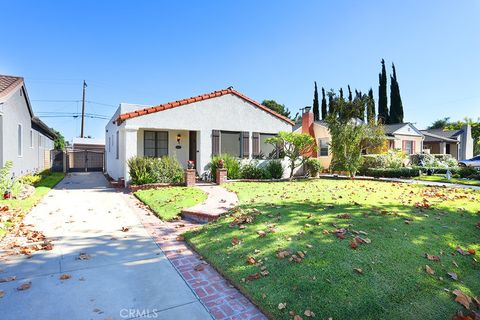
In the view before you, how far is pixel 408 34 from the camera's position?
14195 mm

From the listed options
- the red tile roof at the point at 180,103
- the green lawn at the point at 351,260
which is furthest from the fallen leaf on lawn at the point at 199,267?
the red tile roof at the point at 180,103

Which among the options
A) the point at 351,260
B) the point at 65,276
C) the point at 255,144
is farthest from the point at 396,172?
the point at 65,276

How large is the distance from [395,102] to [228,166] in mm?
32172

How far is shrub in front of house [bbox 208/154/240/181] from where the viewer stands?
13792 mm

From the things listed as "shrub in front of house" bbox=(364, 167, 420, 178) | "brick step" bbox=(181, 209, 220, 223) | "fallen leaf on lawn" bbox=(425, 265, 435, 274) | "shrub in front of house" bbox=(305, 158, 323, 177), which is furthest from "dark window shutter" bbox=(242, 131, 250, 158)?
"fallen leaf on lawn" bbox=(425, 265, 435, 274)

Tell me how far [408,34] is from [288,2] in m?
7.41

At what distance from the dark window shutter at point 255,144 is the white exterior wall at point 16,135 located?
37.5 feet

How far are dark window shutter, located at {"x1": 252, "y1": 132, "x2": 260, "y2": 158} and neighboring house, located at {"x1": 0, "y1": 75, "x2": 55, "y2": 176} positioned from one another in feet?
37.5

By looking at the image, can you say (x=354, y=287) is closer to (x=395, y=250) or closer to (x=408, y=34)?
(x=395, y=250)

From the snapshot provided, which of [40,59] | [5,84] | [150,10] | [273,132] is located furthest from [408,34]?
[40,59]

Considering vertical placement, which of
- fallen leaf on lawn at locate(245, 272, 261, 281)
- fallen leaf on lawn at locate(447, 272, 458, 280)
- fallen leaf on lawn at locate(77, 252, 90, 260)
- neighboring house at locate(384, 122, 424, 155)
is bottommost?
fallen leaf on lawn at locate(77, 252, 90, 260)

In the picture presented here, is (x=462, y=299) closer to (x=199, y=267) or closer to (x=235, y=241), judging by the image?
(x=235, y=241)

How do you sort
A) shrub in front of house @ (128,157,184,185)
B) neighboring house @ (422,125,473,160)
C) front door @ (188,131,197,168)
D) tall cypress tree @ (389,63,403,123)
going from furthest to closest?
tall cypress tree @ (389,63,403,123), neighboring house @ (422,125,473,160), front door @ (188,131,197,168), shrub in front of house @ (128,157,184,185)

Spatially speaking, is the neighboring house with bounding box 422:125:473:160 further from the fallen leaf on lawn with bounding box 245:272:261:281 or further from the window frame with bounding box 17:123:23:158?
the window frame with bounding box 17:123:23:158
